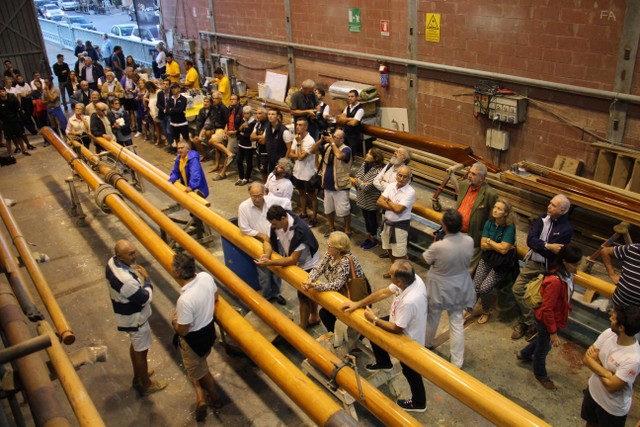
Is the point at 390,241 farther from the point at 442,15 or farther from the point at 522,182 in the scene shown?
the point at 442,15

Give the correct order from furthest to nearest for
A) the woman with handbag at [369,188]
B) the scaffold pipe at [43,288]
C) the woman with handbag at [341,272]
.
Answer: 1. the woman with handbag at [369,188]
2. the woman with handbag at [341,272]
3. the scaffold pipe at [43,288]

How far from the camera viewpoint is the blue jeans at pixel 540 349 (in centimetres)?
524

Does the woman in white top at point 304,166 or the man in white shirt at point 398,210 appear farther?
the woman in white top at point 304,166

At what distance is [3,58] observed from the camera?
55.5ft

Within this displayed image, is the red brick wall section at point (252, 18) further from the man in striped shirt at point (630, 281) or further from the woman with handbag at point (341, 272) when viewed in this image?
the man in striped shirt at point (630, 281)

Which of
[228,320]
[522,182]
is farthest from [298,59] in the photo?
[228,320]

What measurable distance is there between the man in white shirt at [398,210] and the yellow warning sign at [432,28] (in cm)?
383

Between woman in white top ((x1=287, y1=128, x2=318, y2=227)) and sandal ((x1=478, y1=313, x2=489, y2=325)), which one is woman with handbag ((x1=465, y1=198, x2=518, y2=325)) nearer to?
sandal ((x1=478, y1=313, x2=489, y2=325))

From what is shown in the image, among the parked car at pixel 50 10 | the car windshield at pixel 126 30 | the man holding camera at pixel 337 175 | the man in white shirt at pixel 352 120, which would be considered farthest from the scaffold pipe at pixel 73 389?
the parked car at pixel 50 10

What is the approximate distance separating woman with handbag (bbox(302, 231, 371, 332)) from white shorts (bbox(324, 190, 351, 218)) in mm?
3076

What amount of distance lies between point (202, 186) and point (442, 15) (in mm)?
4955

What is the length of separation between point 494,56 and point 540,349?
5077 mm

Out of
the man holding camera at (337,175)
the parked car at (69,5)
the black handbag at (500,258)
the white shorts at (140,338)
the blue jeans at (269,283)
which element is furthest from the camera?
the parked car at (69,5)

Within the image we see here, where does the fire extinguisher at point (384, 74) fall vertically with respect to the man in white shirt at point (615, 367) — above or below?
above
